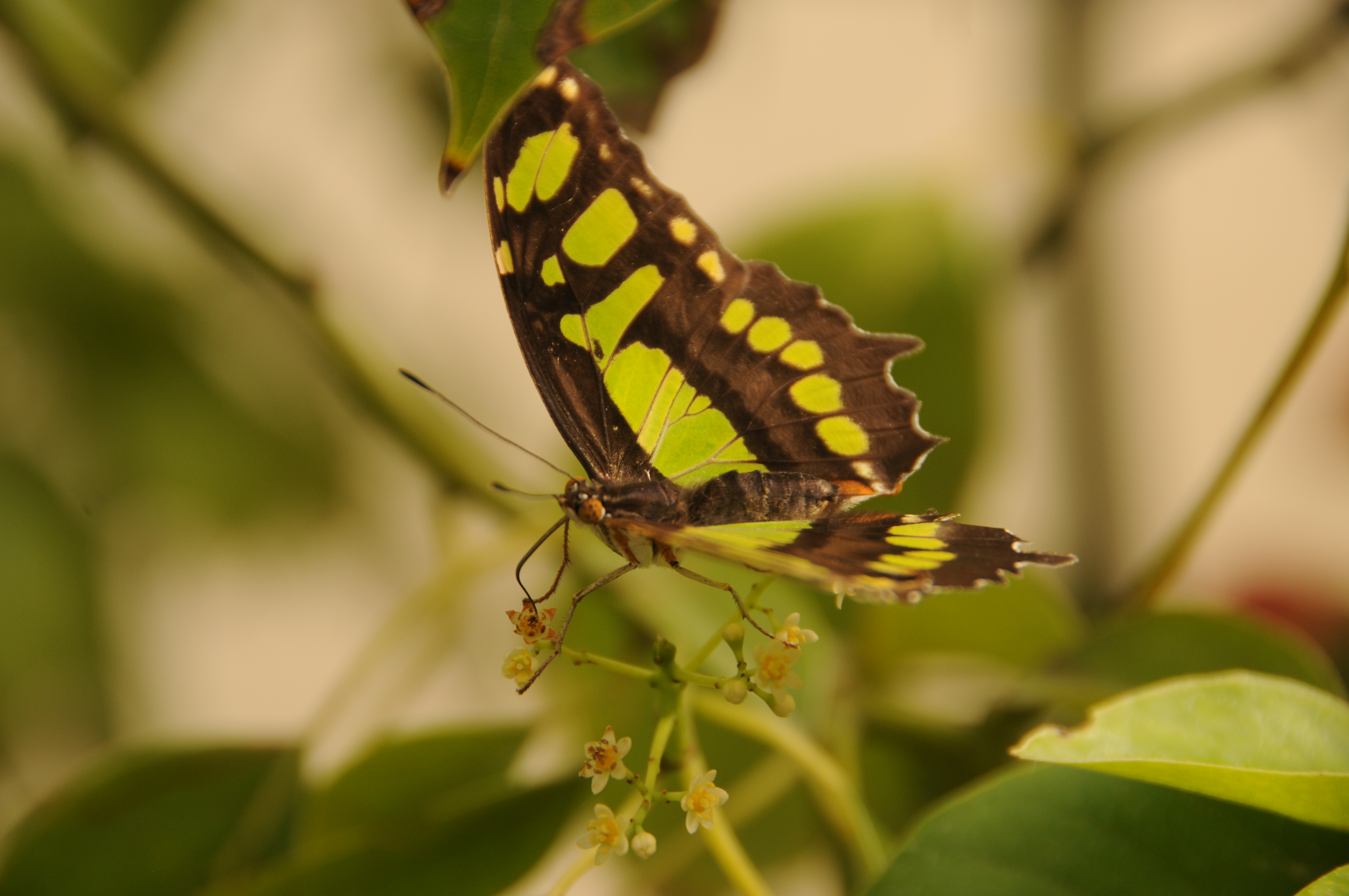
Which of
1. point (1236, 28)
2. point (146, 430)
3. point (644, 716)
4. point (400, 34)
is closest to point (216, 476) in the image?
point (146, 430)

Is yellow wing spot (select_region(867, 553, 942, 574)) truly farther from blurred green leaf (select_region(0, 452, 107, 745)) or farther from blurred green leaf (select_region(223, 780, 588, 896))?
blurred green leaf (select_region(0, 452, 107, 745))

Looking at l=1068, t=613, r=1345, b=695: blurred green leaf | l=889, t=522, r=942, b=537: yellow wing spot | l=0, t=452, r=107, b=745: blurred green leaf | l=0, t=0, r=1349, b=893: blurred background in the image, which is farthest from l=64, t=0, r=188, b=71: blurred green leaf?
l=1068, t=613, r=1345, b=695: blurred green leaf

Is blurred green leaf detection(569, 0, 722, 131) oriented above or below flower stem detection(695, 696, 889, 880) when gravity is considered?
above

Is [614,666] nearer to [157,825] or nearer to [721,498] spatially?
[721,498]

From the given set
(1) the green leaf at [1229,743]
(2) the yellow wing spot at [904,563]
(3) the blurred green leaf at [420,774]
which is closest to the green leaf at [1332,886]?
(1) the green leaf at [1229,743]

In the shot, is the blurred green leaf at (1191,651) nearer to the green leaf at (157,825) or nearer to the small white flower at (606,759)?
the small white flower at (606,759)

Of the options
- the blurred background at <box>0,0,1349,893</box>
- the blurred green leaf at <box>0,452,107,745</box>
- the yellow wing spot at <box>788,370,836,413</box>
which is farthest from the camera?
the blurred green leaf at <box>0,452,107,745</box>
